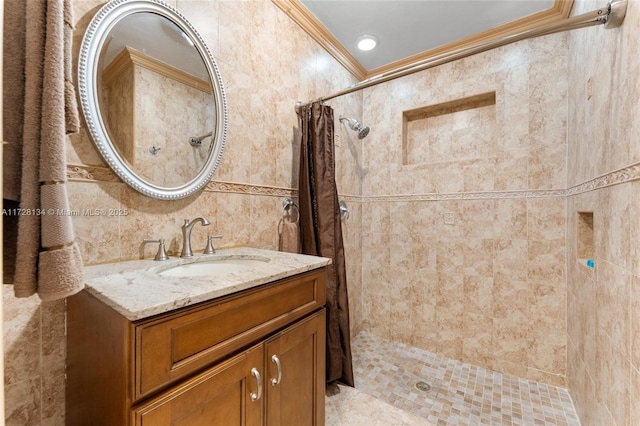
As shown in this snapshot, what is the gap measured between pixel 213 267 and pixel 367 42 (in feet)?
6.29

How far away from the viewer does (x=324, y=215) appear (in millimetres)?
1610

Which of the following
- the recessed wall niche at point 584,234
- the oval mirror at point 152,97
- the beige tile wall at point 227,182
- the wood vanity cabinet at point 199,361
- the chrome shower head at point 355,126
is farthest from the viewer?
the chrome shower head at point 355,126

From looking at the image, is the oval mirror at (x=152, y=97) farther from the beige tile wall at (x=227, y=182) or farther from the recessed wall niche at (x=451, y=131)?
the recessed wall niche at (x=451, y=131)

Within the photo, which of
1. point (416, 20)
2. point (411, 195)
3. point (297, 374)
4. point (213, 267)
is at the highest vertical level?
point (416, 20)

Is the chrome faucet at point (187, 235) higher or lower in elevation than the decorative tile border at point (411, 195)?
lower

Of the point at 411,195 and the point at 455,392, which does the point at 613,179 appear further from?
the point at 455,392

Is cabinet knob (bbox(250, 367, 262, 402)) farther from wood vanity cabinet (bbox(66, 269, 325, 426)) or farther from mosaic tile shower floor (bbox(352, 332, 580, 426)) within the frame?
mosaic tile shower floor (bbox(352, 332, 580, 426))

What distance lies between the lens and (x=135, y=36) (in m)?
1.01

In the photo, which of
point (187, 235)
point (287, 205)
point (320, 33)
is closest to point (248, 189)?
point (287, 205)

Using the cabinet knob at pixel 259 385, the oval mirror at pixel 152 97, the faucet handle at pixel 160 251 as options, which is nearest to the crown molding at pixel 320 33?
the oval mirror at pixel 152 97

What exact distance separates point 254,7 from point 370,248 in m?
1.93

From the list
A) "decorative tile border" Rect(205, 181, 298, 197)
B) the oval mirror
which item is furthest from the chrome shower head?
the oval mirror

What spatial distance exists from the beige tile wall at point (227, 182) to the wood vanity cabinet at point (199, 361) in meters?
0.09

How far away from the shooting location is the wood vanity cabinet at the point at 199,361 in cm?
58
